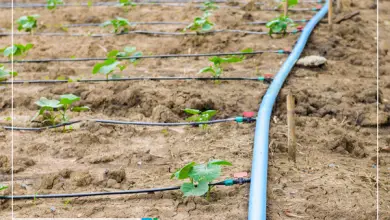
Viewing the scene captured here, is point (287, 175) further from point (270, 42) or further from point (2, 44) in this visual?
point (2, 44)

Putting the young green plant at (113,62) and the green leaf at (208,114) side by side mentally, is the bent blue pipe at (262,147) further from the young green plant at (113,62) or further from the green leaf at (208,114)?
the young green plant at (113,62)

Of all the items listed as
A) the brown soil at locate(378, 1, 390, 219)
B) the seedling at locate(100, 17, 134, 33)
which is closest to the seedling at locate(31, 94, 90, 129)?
the brown soil at locate(378, 1, 390, 219)

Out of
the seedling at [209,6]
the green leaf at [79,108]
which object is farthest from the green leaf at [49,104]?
the seedling at [209,6]

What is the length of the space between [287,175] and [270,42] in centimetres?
264

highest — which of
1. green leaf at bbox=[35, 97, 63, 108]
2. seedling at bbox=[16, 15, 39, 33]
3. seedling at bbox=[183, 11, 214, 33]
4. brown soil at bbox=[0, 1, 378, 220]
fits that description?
seedling at bbox=[183, 11, 214, 33]

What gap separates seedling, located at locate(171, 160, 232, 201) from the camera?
2379 mm

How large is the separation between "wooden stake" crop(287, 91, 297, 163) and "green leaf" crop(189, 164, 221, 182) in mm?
519

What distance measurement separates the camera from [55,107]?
3.38m

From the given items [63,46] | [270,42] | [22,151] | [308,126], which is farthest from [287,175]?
[63,46]

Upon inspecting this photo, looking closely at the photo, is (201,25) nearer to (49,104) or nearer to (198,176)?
(49,104)

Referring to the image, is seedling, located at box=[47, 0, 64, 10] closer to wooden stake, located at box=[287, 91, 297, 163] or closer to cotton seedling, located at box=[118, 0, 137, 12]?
cotton seedling, located at box=[118, 0, 137, 12]

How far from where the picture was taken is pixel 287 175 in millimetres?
2723

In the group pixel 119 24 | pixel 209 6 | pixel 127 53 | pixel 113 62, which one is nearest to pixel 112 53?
pixel 127 53

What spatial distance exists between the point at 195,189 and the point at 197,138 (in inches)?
31.9
